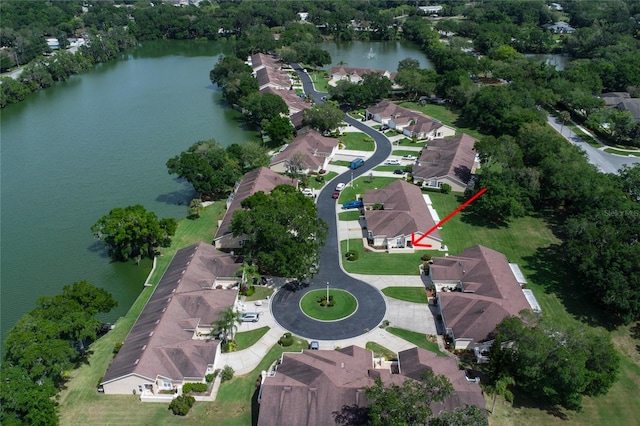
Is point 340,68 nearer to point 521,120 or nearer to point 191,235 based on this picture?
point 521,120

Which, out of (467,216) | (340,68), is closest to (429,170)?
(467,216)

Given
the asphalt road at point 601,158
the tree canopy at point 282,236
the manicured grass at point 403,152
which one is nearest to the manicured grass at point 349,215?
the tree canopy at point 282,236

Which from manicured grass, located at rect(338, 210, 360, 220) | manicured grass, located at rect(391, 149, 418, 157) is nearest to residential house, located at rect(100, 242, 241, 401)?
manicured grass, located at rect(338, 210, 360, 220)

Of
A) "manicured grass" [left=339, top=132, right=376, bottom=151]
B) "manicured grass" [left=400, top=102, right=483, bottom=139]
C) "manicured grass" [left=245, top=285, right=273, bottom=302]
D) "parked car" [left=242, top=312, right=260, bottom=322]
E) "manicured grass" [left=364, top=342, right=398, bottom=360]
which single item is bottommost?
"manicured grass" [left=400, top=102, right=483, bottom=139]

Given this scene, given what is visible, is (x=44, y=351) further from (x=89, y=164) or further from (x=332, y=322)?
(x=89, y=164)

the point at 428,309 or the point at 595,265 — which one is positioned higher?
the point at 595,265

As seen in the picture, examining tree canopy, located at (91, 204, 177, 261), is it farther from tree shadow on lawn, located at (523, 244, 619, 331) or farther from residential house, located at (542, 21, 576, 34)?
residential house, located at (542, 21, 576, 34)

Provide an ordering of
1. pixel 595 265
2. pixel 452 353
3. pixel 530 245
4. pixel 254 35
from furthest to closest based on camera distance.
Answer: pixel 254 35 < pixel 530 245 < pixel 595 265 < pixel 452 353
